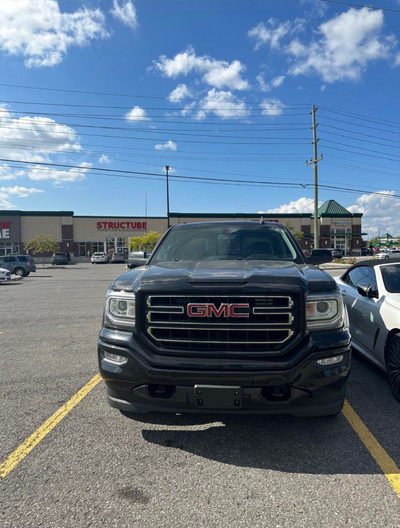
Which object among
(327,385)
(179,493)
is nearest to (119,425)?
(179,493)

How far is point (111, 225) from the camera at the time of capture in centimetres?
6109

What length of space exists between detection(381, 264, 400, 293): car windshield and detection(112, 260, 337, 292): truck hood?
63.3 inches

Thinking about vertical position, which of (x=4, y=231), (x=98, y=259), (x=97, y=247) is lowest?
(x=98, y=259)

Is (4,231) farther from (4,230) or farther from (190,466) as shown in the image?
(190,466)

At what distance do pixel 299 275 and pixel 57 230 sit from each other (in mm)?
61480

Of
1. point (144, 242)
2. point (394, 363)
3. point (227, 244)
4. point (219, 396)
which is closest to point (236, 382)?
point (219, 396)

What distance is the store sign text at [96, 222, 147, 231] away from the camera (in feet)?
199

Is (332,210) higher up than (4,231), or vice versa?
(332,210)

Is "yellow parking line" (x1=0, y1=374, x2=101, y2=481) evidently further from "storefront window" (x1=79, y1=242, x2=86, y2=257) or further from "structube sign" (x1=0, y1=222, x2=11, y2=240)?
"structube sign" (x1=0, y1=222, x2=11, y2=240)

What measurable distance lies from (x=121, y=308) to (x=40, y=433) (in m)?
1.36

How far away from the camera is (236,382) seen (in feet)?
Answer: 8.57

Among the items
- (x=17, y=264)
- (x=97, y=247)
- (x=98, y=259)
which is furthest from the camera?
(x=97, y=247)

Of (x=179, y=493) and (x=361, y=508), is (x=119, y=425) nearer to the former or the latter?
(x=179, y=493)

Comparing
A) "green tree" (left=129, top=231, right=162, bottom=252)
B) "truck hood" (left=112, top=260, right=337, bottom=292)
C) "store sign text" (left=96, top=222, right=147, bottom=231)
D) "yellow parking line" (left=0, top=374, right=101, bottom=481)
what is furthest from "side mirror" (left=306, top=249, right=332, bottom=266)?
"store sign text" (left=96, top=222, right=147, bottom=231)
